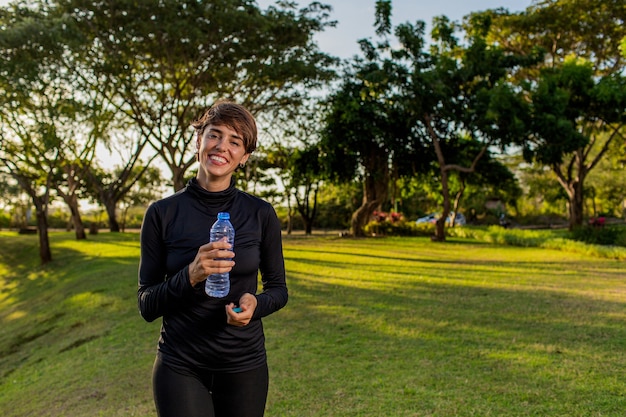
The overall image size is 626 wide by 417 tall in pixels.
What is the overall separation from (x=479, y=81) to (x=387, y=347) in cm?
1718

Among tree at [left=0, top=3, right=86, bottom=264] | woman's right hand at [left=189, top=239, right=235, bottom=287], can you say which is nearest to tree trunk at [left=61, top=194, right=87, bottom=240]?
tree at [left=0, top=3, right=86, bottom=264]

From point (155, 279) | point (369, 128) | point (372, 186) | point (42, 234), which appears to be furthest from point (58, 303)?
point (372, 186)

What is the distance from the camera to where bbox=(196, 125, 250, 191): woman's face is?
2295 mm

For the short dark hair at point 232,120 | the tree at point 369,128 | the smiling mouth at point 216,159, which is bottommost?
the smiling mouth at point 216,159

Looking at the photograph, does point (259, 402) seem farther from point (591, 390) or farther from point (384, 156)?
point (384, 156)

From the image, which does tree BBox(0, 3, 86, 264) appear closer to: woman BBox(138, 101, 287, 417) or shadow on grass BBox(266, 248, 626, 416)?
shadow on grass BBox(266, 248, 626, 416)

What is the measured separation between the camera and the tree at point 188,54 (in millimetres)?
17156

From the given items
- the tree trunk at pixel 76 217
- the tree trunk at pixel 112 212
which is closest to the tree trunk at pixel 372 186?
the tree trunk at pixel 76 217

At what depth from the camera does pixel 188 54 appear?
18922 mm

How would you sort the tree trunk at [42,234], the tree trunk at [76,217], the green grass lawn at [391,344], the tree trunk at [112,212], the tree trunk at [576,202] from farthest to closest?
the tree trunk at [112,212]
the tree trunk at [76,217]
the tree trunk at [576,202]
the tree trunk at [42,234]
the green grass lawn at [391,344]

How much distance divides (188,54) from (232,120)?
1774cm

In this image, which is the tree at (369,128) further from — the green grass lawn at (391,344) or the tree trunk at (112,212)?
the tree trunk at (112,212)

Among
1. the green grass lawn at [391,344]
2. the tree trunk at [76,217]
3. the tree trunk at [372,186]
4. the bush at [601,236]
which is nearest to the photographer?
the green grass lawn at [391,344]

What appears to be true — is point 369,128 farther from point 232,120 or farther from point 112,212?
point 232,120
